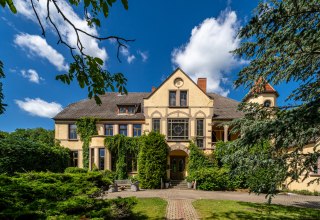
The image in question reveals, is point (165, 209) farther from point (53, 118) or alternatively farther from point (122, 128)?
point (53, 118)

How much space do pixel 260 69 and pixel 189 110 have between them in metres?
15.8

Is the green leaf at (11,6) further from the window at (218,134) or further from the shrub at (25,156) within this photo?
the window at (218,134)

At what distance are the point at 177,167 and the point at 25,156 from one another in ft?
48.5

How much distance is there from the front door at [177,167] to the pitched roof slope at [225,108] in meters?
6.23

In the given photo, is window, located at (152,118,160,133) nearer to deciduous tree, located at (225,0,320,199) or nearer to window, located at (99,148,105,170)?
window, located at (99,148,105,170)

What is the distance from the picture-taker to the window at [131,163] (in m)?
24.2

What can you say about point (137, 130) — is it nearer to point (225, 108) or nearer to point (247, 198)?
point (225, 108)

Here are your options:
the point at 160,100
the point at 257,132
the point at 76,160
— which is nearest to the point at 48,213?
the point at 257,132

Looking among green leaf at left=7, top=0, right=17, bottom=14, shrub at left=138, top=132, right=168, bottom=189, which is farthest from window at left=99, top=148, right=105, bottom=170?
green leaf at left=7, top=0, right=17, bottom=14

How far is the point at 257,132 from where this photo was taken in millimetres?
6363

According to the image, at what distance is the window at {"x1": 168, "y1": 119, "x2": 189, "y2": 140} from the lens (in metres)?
24.0

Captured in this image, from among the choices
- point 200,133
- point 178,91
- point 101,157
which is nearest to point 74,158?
point 101,157

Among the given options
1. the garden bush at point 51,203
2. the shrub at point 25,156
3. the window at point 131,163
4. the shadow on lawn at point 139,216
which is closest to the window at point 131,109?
the window at point 131,163

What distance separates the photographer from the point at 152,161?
21.1 metres
